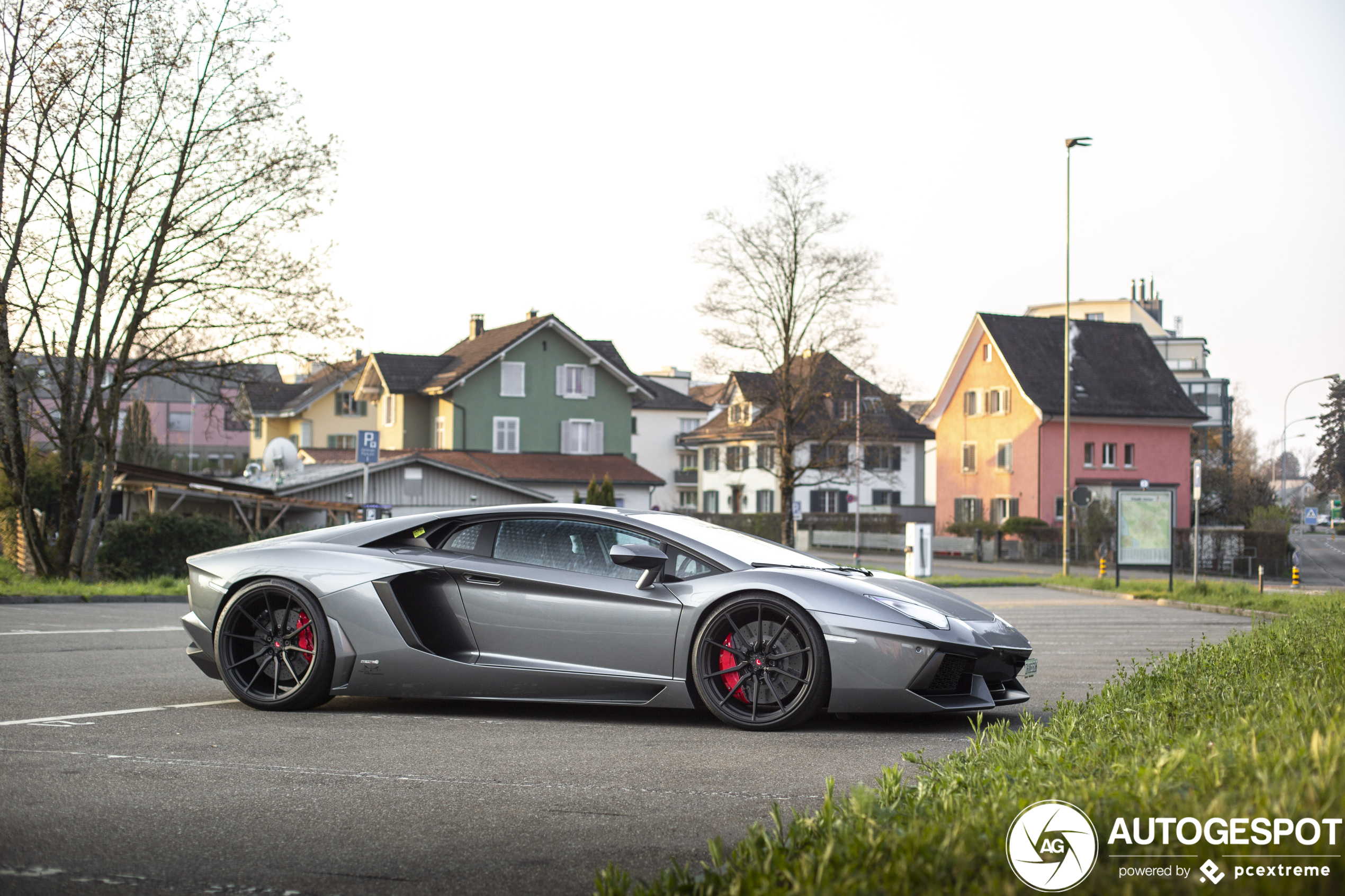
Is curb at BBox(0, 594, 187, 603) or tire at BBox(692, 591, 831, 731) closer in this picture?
tire at BBox(692, 591, 831, 731)

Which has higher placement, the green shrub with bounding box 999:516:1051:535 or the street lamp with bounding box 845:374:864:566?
the street lamp with bounding box 845:374:864:566

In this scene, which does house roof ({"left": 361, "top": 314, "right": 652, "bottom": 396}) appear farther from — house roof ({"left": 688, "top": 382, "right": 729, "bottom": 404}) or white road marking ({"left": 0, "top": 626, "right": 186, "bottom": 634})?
white road marking ({"left": 0, "top": 626, "right": 186, "bottom": 634})

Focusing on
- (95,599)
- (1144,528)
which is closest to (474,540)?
(95,599)

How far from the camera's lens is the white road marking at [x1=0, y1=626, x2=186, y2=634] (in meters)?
12.0

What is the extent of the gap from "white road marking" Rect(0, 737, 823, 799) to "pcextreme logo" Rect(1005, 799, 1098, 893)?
70.8 inches

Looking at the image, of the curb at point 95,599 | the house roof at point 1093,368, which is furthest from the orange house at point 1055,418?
the curb at point 95,599

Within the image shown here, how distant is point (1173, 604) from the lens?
23969 millimetres

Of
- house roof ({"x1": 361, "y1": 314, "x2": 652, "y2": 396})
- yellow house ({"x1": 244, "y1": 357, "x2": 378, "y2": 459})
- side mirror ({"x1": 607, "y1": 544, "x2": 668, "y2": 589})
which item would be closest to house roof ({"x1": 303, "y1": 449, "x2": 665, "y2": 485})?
house roof ({"x1": 361, "y1": 314, "x2": 652, "y2": 396})

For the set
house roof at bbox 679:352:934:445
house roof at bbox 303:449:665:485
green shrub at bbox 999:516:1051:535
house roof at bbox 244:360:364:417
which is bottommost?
green shrub at bbox 999:516:1051:535

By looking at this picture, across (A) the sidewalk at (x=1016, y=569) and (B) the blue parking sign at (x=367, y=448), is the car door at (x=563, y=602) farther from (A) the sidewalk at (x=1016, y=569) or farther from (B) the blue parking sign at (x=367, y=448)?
(A) the sidewalk at (x=1016, y=569)

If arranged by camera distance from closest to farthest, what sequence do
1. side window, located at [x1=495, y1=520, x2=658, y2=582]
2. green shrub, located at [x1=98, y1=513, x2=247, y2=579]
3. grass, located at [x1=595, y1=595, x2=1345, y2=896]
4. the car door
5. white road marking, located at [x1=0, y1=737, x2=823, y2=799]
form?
grass, located at [x1=595, y1=595, x2=1345, y2=896] → white road marking, located at [x1=0, y1=737, x2=823, y2=799] → the car door → side window, located at [x1=495, y1=520, x2=658, y2=582] → green shrub, located at [x1=98, y1=513, x2=247, y2=579]

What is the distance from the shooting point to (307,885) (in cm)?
360

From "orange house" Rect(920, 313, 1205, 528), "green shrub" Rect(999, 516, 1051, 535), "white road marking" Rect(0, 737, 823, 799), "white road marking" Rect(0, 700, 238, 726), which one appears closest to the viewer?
"white road marking" Rect(0, 737, 823, 799)

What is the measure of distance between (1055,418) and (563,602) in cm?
5496
